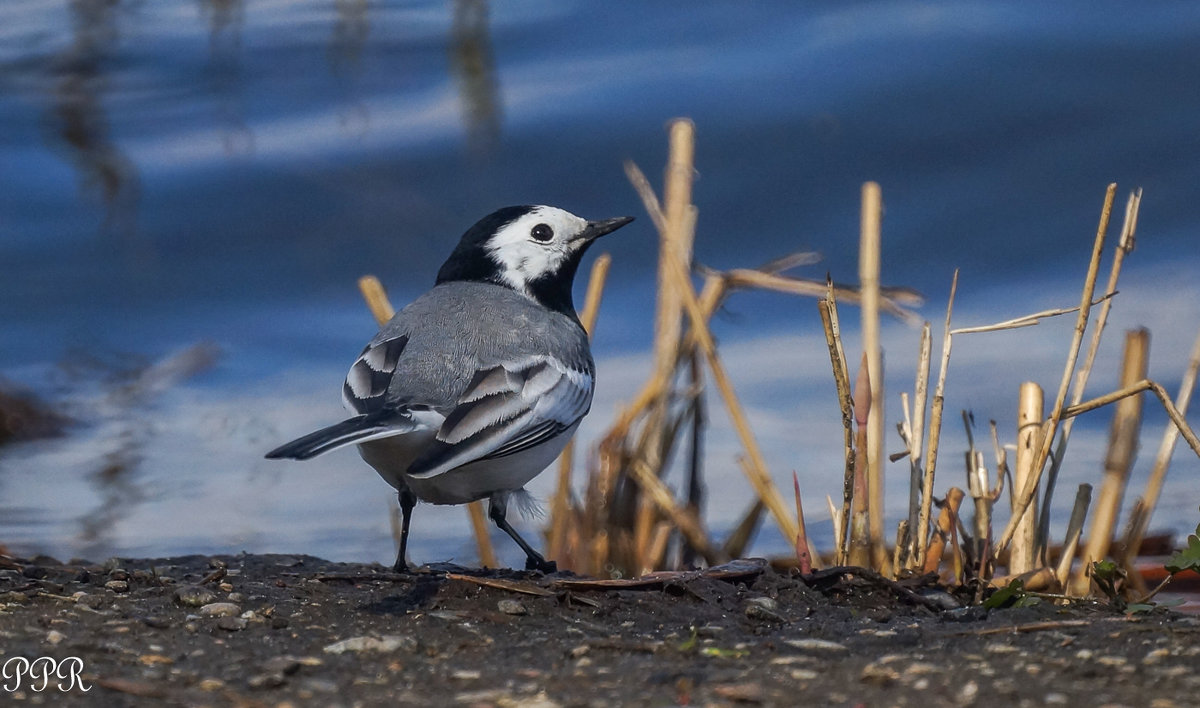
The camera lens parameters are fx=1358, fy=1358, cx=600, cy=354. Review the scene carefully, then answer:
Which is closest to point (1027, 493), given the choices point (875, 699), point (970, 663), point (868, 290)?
point (868, 290)

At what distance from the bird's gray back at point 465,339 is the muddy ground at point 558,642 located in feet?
2.12

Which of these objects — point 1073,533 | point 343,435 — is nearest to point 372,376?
point 343,435

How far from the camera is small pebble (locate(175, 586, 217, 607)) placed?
3945 millimetres

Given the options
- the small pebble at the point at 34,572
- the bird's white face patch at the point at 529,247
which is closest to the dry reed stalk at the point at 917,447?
the bird's white face patch at the point at 529,247

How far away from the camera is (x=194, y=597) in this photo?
3959mm

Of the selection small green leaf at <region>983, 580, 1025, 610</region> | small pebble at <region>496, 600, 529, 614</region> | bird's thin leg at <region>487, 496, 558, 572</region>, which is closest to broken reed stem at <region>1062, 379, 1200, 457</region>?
small green leaf at <region>983, 580, 1025, 610</region>

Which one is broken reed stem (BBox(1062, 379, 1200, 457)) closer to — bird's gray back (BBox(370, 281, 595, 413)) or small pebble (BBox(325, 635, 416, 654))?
bird's gray back (BBox(370, 281, 595, 413))

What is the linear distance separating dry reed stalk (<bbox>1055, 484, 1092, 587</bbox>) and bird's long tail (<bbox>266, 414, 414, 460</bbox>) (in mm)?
2154

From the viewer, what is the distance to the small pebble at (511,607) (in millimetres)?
3928

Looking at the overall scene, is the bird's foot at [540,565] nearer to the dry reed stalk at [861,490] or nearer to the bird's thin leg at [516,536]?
→ the bird's thin leg at [516,536]

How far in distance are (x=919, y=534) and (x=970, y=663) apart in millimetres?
1425

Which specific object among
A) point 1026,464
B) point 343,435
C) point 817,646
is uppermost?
point 343,435

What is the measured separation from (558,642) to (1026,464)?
1906mm

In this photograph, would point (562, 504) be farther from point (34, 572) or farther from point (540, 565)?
point (34, 572)
